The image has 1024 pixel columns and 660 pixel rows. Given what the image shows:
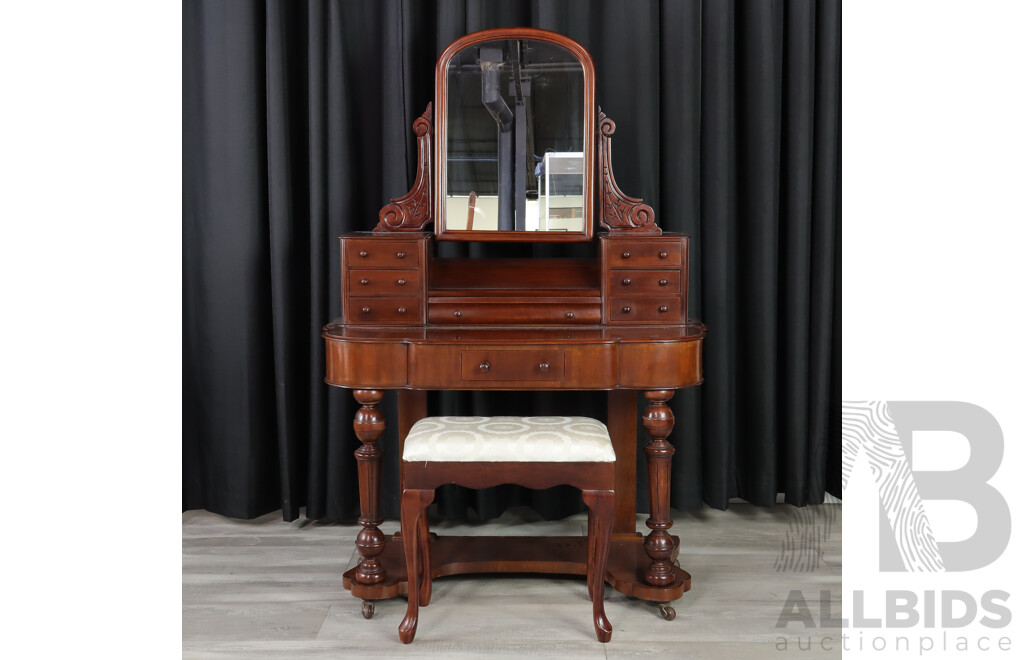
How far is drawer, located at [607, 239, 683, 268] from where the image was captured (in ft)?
7.04

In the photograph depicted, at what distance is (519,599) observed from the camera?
2.14 metres

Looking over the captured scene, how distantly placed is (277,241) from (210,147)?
0.40 meters

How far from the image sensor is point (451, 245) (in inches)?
103

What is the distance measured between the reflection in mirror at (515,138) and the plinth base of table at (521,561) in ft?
3.19

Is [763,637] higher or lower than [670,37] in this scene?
lower

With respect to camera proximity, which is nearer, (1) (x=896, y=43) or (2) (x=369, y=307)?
(1) (x=896, y=43)

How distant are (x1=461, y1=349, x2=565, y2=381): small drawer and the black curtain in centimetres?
68

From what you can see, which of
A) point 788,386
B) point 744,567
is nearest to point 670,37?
point 788,386

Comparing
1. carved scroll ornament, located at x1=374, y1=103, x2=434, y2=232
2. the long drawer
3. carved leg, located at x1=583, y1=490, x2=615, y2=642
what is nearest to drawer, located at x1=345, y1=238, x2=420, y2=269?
carved scroll ornament, located at x1=374, y1=103, x2=434, y2=232

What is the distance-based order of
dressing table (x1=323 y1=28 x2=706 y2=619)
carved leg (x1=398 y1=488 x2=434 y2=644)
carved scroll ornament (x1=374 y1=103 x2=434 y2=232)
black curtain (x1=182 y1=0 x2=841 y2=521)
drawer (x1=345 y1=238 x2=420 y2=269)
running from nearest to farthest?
carved leg (x1=398 y1=488 x2=434 y2=644) → dressing table (x1=323 y1=28 x2=706 y2=619) → drawer (x1=345 y1=238 x2=420 y2=269) → carved scroll ornament (x1=374 y1=103 x2=434 y2=232) → black curtain (x1=182 y1=0 x2=841 y2=521)

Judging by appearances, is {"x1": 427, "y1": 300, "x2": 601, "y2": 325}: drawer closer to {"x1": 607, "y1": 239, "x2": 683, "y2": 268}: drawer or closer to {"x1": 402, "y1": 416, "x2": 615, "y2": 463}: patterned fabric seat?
{"x1": 607, "y1": 239, "x2": 683, "y2": 268}: drawer

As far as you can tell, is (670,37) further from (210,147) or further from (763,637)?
(763,637)

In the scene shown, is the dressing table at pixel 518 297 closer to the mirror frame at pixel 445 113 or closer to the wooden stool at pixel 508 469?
the mirror frame at pixel 445 113
